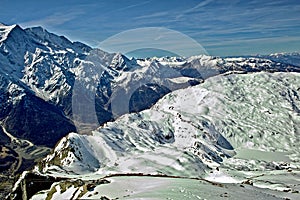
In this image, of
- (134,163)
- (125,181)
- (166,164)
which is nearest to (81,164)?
(134,163)

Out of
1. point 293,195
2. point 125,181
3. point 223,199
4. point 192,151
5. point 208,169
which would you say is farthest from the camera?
point 192,151

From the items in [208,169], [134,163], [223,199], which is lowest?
[208,169]

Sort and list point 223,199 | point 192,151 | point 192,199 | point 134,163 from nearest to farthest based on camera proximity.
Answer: point 192,199
point 223,199
point 134,163
point 192,151

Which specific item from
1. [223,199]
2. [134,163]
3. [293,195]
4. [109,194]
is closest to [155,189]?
[109,194]

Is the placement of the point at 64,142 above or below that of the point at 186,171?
above

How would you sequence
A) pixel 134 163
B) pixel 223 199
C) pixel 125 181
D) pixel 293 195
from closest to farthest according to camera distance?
pixel 223 199 → pixel 125 181 → pixel 293 195 → pixel 134 163

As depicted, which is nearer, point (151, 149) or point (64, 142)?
point (64, 142)

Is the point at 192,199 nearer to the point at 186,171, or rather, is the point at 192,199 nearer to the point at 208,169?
the point at 186,171

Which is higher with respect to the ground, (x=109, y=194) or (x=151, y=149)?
(x=109, y=194)

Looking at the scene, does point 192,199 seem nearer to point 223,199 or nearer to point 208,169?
point 223,199
